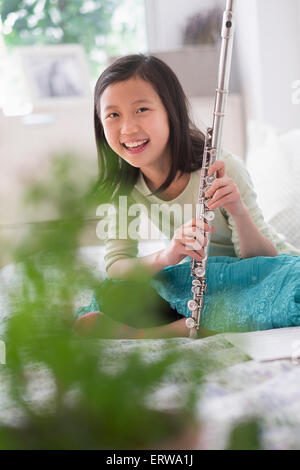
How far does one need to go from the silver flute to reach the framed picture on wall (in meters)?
2.22

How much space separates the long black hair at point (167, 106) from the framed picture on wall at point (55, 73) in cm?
194

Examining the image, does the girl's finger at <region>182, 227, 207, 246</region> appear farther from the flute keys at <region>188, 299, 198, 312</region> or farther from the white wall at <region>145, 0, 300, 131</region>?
the white wall at <region>145, 0, 300, 131</region>

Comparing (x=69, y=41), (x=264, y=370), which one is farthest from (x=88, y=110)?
(x=264, y=370)

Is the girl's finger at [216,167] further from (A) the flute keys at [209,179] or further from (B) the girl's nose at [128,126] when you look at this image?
(B) the girl's nose at [128,126]

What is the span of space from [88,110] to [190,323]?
2.13 meters

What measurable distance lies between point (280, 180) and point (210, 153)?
0.87 m

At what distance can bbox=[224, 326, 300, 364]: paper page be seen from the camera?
0.79 metres

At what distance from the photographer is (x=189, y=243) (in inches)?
39.6

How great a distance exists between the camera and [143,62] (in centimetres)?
111

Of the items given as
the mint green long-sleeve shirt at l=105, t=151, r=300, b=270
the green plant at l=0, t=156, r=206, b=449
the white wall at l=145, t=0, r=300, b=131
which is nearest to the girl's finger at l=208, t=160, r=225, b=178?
the mint green long-sleeve shirt at l=105, t=151, r=300, b=270

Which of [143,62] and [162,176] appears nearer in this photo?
[143,62]

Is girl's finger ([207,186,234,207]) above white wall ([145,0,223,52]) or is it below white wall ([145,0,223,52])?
below
